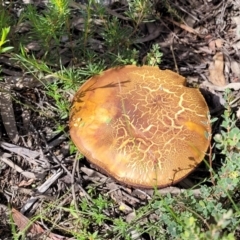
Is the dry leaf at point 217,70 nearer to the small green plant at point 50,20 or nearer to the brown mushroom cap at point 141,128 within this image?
the brown mushroom cap at point 141,128

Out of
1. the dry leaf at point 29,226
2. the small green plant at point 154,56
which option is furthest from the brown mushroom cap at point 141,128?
the dry leaf at point 29,226

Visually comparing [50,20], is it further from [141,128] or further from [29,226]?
[29,226]

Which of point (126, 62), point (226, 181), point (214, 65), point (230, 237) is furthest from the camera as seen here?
point (214, 65)

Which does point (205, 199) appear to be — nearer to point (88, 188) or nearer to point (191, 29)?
point (88, 188)

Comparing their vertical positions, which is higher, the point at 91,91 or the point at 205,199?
the point at 91,91

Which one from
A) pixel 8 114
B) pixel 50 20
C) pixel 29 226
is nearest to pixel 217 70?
pixel 50 20

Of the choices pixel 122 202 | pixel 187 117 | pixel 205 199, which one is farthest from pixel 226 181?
pixel 122 202
